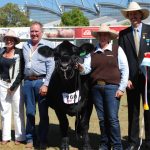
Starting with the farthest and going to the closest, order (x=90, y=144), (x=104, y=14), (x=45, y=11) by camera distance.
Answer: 1. (x=45, y=11)
2. (x=104, y=14)
3. (x=90, y=144)

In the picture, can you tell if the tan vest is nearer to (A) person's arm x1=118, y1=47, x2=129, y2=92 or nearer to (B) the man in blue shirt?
(A) person's arm x1=118, y1=47, x2=129, y2=92

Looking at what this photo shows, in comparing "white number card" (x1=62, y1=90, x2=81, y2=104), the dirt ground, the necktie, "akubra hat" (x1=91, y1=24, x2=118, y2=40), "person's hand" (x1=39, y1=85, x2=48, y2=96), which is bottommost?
the dirt ground

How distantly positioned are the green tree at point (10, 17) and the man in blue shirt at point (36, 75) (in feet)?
205

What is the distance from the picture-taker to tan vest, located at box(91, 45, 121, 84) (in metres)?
5.65

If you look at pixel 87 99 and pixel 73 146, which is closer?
pixel 87 99

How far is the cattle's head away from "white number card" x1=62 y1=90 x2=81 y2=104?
1.04 ft

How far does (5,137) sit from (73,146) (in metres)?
1.11

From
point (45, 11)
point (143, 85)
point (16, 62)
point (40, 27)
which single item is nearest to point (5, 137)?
point (16, 62)

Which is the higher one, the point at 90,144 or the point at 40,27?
the point at 40,27

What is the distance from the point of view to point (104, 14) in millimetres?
123375

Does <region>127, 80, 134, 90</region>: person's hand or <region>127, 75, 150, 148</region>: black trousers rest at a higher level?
<region>127, 80, 134, 90</region>: person's hand

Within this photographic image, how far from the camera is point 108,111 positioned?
5.74 m

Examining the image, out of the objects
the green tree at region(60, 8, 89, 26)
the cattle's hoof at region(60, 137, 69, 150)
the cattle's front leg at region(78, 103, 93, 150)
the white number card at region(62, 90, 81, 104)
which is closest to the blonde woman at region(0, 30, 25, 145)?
the cattle's hoof at region(60, 137, 69, 150)

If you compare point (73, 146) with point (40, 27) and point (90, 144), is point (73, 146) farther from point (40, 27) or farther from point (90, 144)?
point (40, 27)
